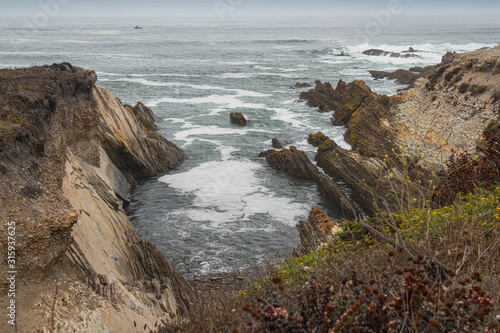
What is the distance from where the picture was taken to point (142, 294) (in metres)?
7.88

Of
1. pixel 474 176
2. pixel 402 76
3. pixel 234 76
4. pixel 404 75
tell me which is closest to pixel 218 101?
pixel 234 76

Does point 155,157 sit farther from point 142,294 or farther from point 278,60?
point 278,60

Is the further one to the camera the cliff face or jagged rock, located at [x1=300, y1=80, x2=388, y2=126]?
jagged rock, located at [x1=300, y1=80, x2=388, y2=126]

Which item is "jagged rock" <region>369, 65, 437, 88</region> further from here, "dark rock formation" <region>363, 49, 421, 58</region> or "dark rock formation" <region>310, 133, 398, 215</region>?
"dark rock formation" <region>310, 133, 398, 215</region>

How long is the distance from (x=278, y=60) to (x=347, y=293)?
71272 mm

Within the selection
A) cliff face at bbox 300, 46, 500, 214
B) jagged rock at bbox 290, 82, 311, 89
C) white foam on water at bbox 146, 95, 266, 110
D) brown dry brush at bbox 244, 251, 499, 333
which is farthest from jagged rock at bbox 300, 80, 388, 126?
brown dry brush at bbox 244, 251, 499, 333

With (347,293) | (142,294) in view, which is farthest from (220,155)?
(347,293)

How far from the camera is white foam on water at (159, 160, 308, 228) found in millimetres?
17203

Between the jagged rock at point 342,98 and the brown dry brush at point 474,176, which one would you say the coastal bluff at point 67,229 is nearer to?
the brown dry brush at point 474,176

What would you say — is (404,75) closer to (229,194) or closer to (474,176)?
(229,194)

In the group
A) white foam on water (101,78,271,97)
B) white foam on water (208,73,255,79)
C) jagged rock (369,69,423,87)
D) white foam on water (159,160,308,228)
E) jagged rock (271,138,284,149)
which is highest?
jagged rock (369,69,423,87)

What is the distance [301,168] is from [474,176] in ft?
45.3

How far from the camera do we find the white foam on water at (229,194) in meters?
17.2

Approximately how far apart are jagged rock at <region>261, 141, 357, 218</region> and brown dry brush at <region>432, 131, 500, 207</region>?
34.9 feet
